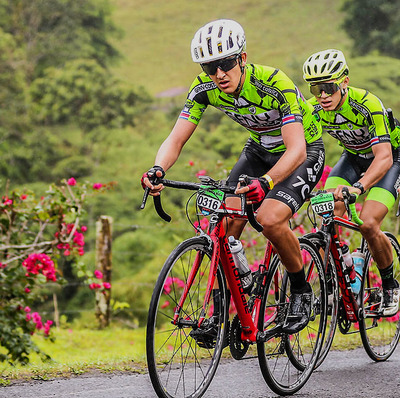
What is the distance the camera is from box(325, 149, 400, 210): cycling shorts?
245 inches

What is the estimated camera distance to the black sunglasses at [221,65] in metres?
4.70

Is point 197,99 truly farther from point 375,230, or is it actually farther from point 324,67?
point 375,230

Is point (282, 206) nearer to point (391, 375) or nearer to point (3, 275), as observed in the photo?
point (391, 375)

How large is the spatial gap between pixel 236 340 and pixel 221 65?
1850 millimetres

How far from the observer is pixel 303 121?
5367mm

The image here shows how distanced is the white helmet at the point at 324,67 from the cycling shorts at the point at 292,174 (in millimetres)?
650

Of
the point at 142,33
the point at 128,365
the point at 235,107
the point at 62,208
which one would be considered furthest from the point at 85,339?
the point at 142,33

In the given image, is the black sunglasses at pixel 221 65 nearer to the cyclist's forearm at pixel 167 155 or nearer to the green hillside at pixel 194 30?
the cyclist's forearm at pixel 167 155

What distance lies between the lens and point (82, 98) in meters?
35.9

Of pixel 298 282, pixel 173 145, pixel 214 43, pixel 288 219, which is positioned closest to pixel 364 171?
pixel 298 282

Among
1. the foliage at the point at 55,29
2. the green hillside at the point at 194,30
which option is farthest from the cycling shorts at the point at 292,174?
the green hillside at the point at 194,30

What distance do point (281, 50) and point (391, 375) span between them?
59.5m

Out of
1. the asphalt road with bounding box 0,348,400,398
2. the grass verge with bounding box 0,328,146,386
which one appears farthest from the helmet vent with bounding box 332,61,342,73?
the grass verge with bounding box 0,328,146,386

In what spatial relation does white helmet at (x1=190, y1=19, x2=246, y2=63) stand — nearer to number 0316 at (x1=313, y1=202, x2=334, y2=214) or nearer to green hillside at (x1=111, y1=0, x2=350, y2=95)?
number 0316 at (x1=313, y1=202, x2=334, y2=214)
